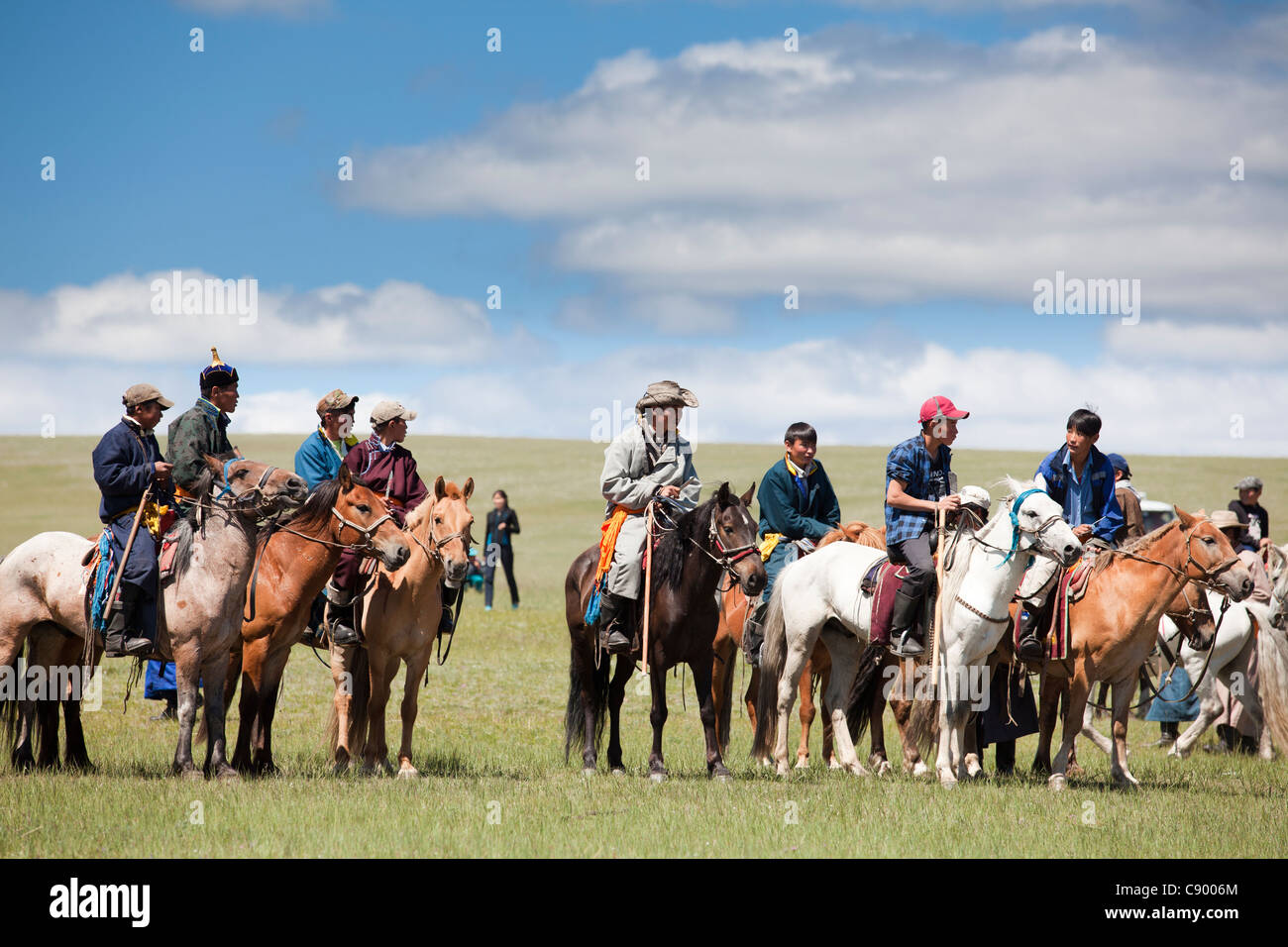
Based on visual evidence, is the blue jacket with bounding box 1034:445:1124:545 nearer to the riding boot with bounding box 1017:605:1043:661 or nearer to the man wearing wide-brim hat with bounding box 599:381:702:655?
the riding boot with bounding box 1017:605:1043:661

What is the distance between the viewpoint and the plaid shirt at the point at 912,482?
33.7ft

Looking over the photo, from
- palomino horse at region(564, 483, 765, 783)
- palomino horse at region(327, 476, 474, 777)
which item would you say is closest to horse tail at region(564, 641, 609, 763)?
palomino horse at region(564, 483, 765, 783)

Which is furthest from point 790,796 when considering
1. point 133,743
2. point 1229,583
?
point 133,743

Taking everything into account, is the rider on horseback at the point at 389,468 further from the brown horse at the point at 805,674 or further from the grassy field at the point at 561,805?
the brown horse at the point at 805,674

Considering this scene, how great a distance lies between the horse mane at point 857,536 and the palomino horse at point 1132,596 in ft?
8.51

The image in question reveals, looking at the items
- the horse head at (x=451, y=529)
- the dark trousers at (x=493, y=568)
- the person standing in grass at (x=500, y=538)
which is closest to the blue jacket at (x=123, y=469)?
the horse head at (x=451, y=529)

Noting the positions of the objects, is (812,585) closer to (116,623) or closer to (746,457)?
(116,623)

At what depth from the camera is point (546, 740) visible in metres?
12.8

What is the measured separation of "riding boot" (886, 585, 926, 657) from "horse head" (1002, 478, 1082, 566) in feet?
3.53

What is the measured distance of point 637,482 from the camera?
33.3 feet

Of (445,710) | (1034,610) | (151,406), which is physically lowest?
(445,710)

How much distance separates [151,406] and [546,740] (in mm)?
5411

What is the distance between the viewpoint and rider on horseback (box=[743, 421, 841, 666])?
11859 millimetres

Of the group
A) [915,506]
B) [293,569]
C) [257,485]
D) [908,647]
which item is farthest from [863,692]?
[257,485]
